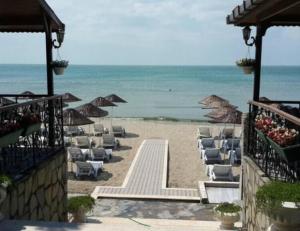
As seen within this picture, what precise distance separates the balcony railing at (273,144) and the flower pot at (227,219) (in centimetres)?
130

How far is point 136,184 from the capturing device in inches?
527

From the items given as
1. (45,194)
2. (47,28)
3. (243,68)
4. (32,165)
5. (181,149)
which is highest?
(47,28)

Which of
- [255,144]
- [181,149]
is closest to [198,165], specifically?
[181,149]

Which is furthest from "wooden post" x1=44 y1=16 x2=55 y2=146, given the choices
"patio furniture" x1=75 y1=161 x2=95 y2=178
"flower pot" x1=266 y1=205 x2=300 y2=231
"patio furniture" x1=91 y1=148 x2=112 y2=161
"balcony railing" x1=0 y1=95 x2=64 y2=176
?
"patio furniture" x1=91 y1=148 x2=112 y2=161

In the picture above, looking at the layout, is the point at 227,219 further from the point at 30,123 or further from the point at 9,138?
the point at 9,138

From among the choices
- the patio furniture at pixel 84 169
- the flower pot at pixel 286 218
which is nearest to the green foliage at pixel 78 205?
the flower pot at pixel 286 218

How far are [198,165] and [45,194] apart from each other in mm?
10873

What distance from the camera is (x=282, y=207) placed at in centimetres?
388

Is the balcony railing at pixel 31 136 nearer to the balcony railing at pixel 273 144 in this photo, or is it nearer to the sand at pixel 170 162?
the balcony railing at pixel 273 144

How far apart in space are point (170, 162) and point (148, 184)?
4.14 meters

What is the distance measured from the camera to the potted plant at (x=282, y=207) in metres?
3.87

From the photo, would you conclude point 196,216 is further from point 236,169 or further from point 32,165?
point 236,169

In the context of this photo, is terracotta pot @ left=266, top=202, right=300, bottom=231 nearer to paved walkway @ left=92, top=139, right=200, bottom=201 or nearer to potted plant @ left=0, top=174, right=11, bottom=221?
potted plant @ left=0, top=174, right=11, bottom=221

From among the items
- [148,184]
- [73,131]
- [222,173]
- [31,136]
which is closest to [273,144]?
[31,136]
